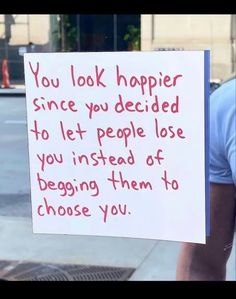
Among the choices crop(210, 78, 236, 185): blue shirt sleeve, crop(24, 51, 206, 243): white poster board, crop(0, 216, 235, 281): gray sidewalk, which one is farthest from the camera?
crop(0, 216, 235, 281): gray sidewalk

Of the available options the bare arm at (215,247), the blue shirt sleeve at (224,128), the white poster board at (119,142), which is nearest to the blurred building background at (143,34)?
the bare arm at (215,247)

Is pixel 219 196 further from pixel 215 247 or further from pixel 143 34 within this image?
pixel 143 34

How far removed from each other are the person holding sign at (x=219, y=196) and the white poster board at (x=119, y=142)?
21cm

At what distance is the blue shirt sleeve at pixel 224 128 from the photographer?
4.99 feet

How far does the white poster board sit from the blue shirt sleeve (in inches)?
8.0

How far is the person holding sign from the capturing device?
5.01 feet

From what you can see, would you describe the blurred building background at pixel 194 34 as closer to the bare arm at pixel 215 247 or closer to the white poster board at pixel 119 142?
the bare arm at pixel 215 247

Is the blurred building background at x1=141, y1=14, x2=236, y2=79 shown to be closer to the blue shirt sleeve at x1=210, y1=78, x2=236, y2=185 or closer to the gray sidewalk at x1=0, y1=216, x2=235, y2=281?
the gray sidewalk at x1=0, y1=216, x2=235, y2=281

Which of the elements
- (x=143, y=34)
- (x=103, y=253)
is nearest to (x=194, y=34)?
(x=143, y=34)

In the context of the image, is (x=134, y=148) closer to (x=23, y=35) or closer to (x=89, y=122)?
(x=89, y=122)

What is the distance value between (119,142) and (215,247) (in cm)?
52

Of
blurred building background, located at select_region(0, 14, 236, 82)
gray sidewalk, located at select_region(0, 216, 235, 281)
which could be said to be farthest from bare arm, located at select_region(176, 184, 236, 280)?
blurred building background, located at select_region(0, 14, 236, 82)

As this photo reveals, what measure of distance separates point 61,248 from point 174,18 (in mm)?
14702
